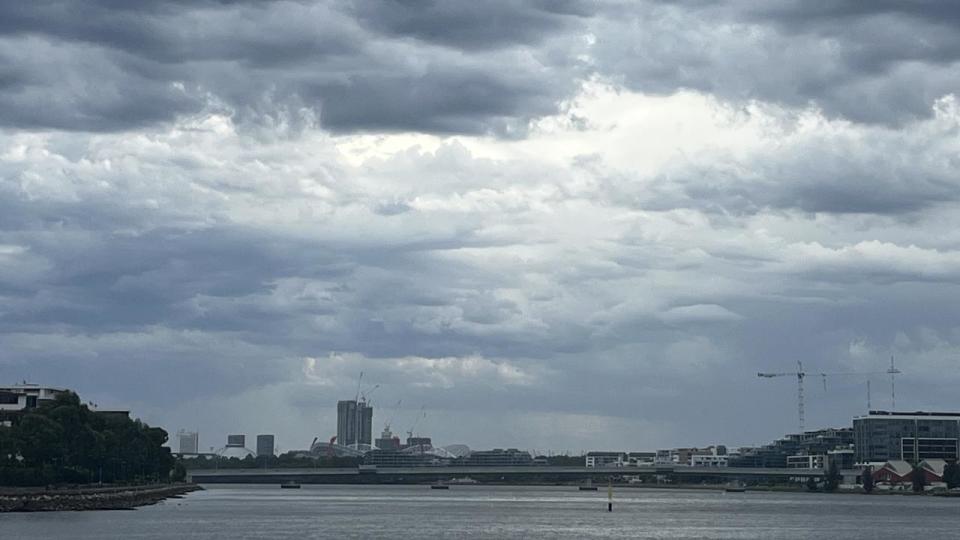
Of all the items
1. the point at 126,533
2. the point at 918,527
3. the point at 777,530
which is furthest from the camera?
the point at 918,527

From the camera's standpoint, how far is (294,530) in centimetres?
14925

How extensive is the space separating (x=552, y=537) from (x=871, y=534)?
125 ft

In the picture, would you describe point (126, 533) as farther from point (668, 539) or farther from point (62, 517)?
point (668, 539)

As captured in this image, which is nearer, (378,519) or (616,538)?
(616,538)

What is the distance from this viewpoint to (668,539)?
460 ft

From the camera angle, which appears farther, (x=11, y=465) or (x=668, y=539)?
(x=11, y=465)

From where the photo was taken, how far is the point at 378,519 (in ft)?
600

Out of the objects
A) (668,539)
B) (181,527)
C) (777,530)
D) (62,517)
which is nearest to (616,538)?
(668,539)

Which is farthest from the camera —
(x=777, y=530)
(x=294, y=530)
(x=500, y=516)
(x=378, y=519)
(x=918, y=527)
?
(x=500, y=516)

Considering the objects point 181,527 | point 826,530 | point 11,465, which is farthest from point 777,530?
point 11,465

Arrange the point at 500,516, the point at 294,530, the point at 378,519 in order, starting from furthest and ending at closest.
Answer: the point at 500,516 → the point at 378,519 → the point at 294,530

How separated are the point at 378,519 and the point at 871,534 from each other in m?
63.4

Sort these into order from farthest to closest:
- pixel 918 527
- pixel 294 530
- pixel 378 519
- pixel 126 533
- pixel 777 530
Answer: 1. pixel 378 519
2. pixel 918 527
3. pixel 777 530
4. pixel 294 530
5. pixel 126 533

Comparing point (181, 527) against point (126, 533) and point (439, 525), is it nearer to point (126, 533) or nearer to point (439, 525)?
point (126, 533)
